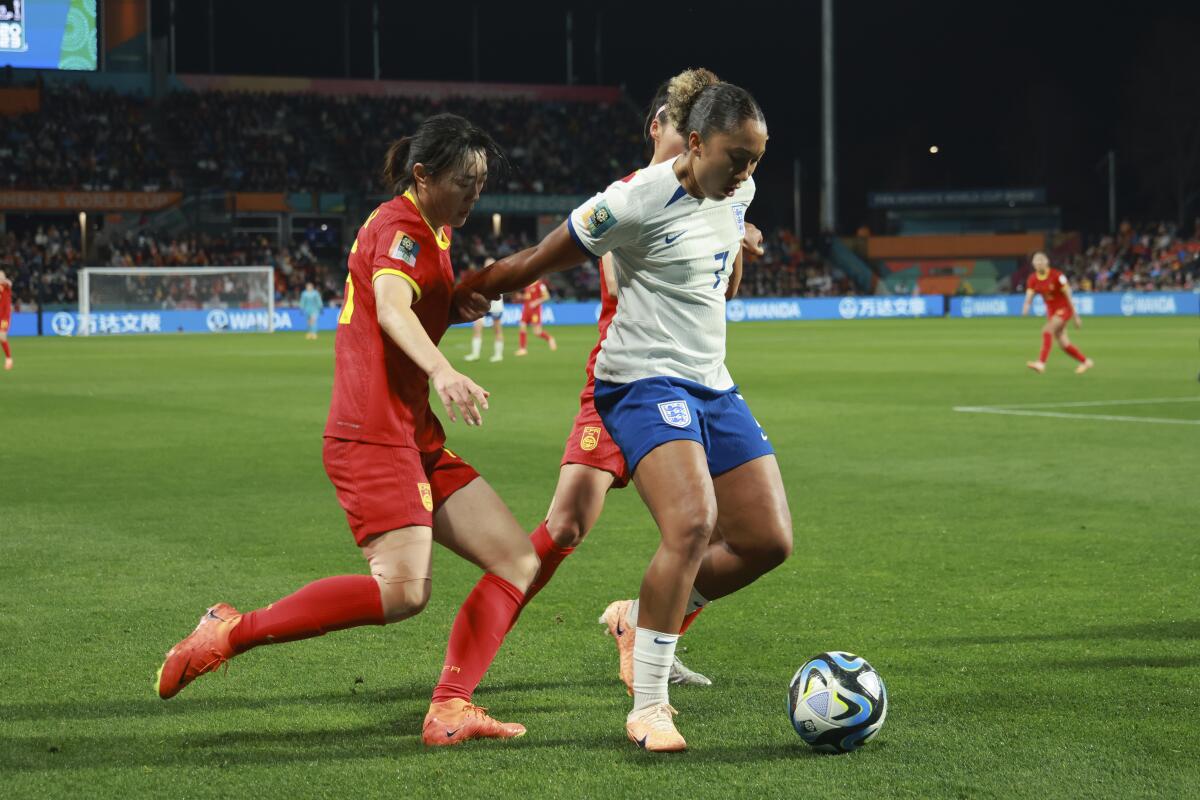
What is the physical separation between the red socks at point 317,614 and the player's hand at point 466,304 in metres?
0.87

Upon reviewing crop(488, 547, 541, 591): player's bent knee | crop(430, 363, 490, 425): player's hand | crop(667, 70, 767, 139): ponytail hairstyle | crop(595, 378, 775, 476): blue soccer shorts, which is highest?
crop(667, 70, 767, 139): ponytail hairstyle

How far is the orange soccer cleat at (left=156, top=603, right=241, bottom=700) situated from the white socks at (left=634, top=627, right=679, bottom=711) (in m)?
1.25

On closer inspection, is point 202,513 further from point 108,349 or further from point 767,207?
point 767,207

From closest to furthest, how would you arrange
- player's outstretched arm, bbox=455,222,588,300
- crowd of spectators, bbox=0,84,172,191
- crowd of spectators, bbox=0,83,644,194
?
player's outstretched arm, bbox=455,222,588,300 < crowd of spectators, bbox=0,84,172,191 < crowd of spectators, bbox=0,83,644,194

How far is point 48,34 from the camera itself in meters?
43.2

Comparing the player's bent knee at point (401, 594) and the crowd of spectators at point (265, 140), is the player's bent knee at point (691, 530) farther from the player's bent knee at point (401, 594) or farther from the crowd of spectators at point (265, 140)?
the crowd of spectators at point (265, 140)

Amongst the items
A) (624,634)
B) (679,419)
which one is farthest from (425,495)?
(624,634)

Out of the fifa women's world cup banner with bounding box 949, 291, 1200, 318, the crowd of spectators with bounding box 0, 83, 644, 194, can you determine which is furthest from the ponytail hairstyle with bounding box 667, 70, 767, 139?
the fifa women's world cup banner with bounding box 949, 291, 1200, 318

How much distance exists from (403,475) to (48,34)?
140 ft

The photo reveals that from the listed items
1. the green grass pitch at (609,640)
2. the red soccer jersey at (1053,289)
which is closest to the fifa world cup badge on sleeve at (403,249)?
the green grass pitch at (609,640)

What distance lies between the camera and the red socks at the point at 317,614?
15.1 ft

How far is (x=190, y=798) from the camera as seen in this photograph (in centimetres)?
412

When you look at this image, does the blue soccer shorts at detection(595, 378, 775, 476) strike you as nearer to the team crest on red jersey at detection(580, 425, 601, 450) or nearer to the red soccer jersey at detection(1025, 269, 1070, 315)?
the team crest on red jersey at detection(580, 425, 601, 450)

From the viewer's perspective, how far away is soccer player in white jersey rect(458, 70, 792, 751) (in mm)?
4586
